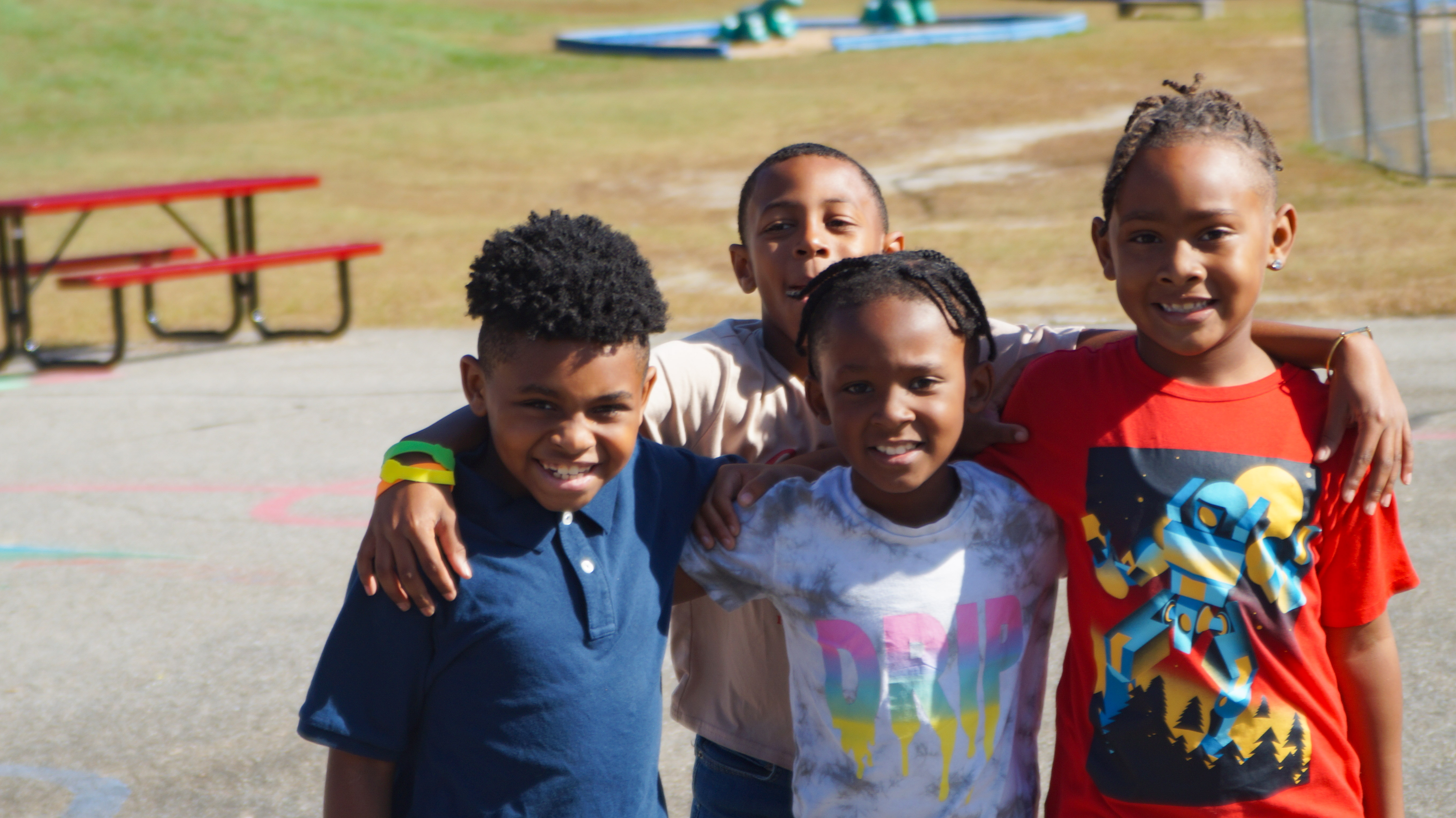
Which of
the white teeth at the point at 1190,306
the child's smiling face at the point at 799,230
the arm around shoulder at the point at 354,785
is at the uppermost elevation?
the child's smiling face at the point at 799,230

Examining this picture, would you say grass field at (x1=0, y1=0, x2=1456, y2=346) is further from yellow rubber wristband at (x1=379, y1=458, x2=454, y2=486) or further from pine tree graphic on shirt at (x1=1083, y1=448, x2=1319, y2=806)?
yellow rubber wristband at (x1=379, y1=458, x2=454, y2=486)

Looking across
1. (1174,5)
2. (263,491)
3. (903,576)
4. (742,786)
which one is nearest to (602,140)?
(263,491)

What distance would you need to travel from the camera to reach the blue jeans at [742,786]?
235cm

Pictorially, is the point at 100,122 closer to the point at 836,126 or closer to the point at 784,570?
the point at 836,126

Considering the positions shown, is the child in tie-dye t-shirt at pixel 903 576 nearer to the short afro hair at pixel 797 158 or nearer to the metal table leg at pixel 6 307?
the short afro hair at pixel 797 158

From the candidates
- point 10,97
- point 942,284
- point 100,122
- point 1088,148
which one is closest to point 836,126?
point 1088,148

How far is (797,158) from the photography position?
2611mm

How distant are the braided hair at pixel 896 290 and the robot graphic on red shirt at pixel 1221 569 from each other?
415 millimetres

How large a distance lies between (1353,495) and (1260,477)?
0.46ft

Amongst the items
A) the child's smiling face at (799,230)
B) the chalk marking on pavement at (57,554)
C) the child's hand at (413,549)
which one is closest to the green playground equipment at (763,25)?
the chalk marking on pavement at (57,554)

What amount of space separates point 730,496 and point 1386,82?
555 inches

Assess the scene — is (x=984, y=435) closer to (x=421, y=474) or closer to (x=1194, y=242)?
(x=1194, y=242)

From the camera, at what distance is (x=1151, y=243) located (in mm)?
2049

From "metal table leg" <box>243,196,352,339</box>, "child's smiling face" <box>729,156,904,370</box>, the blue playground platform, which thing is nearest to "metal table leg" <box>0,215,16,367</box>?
"metal table leg" <box>243,196,352,339</box>
